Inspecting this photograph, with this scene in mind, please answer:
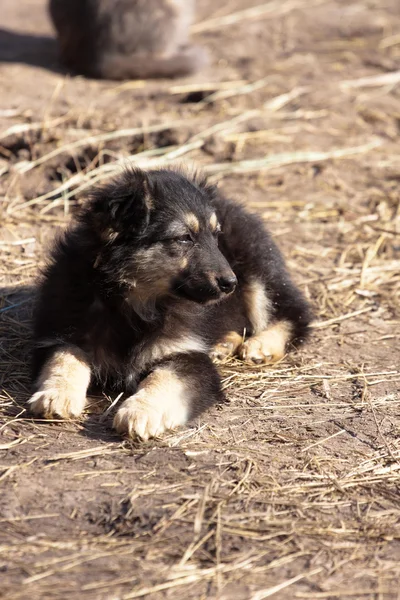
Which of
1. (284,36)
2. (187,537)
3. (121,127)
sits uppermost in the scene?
(187,537)

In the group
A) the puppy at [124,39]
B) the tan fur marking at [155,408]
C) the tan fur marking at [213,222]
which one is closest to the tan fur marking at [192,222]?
the tan fur marking at [213,222]

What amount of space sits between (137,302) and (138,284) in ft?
0.46

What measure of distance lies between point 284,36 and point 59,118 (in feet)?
17.3

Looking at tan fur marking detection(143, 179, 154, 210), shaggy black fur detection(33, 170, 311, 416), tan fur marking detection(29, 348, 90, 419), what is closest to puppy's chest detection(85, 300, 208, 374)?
shaggy black fur detection(33, 170, 311, 416)

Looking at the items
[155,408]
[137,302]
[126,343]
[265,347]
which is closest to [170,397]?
[155,408]

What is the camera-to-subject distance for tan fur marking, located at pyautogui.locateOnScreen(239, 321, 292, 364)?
233 inches

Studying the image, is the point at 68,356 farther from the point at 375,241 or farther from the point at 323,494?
the point at 375,241

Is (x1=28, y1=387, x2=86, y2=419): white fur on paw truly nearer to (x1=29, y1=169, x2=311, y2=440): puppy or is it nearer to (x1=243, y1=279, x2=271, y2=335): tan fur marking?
(x1=29, y1=169, x2=311, y2=440): puppy

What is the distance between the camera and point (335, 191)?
9.05 m

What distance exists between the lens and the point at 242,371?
5.79m

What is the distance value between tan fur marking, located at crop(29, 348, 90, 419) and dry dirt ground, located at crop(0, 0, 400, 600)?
9 centimetres

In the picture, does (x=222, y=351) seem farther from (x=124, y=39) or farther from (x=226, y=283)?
(x=124, y=39)

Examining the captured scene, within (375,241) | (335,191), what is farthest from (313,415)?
(335,191)

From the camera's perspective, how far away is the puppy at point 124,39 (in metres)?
11.3
